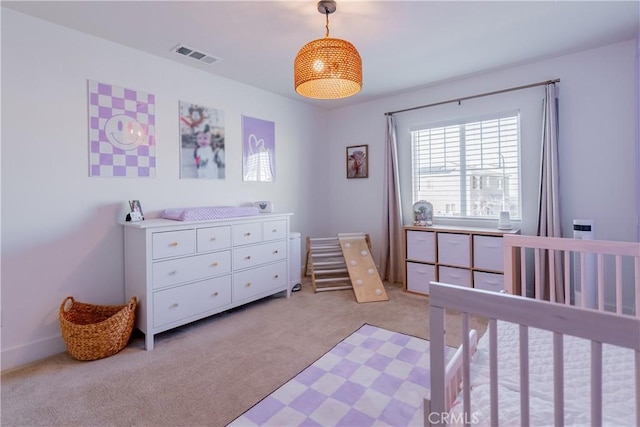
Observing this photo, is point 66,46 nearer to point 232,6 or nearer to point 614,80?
point 232,6

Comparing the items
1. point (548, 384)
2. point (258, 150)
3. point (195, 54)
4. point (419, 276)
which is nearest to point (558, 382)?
point (548, 384)

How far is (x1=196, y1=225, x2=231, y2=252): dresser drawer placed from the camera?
8.28ft

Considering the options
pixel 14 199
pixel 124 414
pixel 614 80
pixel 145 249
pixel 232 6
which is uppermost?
pixel 232 6

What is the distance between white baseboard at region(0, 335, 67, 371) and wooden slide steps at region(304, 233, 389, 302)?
2228 mm

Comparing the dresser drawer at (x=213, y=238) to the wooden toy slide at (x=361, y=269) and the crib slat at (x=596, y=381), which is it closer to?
the wooden toy slide at (x=361, y=269)

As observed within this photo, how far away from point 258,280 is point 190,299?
0.70 m

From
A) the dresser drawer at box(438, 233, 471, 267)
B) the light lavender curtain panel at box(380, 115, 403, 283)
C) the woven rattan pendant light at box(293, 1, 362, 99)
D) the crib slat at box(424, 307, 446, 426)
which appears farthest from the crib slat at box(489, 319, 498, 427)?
the light lavender curtain panel at box(380, 115, 403, 283)

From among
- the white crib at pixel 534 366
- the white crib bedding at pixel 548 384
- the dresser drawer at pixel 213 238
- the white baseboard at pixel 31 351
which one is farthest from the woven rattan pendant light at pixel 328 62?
the white baseboard at pixel 31 351

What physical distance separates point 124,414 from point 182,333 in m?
0.92

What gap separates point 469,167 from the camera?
11.3ft

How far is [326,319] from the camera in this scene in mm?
2713

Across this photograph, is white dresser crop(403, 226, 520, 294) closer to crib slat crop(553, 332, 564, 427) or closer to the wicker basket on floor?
crib slat crop(553, 332, 564, 427)

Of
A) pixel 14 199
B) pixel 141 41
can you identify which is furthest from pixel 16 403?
pixel 141 41

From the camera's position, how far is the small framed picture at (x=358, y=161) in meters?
4.18
